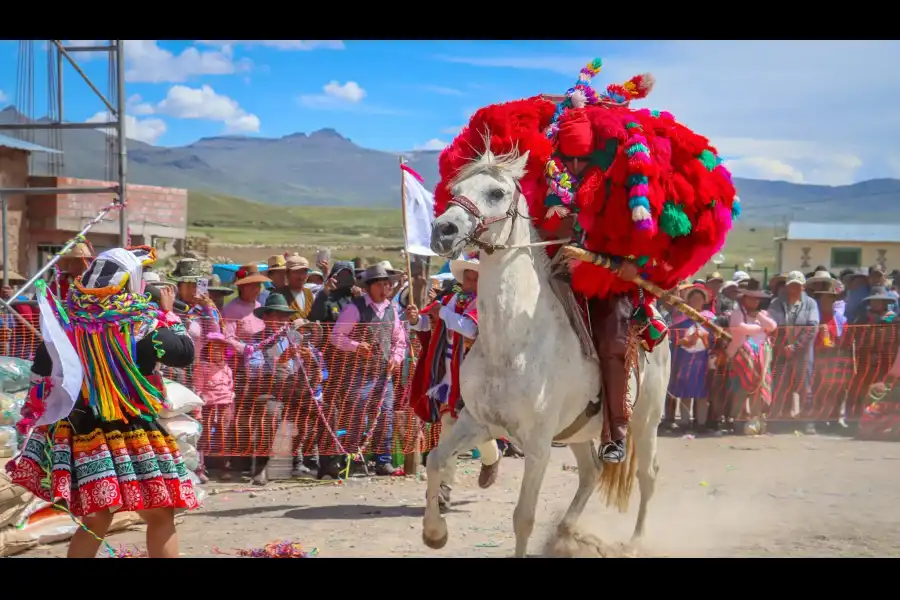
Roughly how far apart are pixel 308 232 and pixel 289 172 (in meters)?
68.3

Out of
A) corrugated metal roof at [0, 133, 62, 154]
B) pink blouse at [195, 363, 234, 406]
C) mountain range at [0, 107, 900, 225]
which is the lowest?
pink blouse at [195, 363, 234, 406]

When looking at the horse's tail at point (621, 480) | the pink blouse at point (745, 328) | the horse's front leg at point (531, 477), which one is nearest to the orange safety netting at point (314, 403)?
the horse's tail at point (621, 480)

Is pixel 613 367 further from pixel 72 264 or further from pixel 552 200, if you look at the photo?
pixel 72 264

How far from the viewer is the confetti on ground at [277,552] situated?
22.4ft

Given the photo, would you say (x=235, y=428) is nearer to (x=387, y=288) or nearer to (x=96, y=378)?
(x=387, y=288)

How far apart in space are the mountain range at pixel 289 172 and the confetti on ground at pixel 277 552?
109 meters

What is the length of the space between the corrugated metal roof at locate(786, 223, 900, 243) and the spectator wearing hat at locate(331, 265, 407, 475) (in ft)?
129

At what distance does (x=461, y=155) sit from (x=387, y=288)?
407cm

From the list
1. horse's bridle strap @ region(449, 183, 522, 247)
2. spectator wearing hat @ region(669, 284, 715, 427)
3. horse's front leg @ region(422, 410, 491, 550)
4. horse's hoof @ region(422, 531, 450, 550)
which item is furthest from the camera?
spectator wearing hat @ region(669, 284, 715, 427)

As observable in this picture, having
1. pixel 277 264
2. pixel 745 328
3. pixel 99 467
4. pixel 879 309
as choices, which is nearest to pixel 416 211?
pixel 277 264

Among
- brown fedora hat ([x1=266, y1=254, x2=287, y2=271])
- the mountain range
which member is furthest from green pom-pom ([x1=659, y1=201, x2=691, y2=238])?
the mountain range

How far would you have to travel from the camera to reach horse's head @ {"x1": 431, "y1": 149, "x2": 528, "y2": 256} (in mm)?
5328

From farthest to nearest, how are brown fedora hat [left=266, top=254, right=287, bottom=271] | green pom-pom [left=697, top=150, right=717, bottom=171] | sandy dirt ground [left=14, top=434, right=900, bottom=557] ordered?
brown fedora hat [left=266, top=254, right=287, bottom=271]
sandy dirt ground [left=14, top=434, right=900, bottom=557]
green pom-pom [left=697, top=150, right=717, bottom=171]

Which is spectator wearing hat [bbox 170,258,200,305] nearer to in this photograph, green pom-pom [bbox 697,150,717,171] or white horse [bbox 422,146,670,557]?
white horse [bbox 422,146,670,557]
